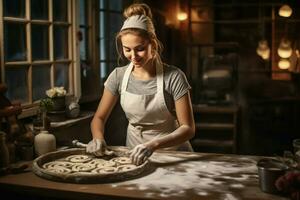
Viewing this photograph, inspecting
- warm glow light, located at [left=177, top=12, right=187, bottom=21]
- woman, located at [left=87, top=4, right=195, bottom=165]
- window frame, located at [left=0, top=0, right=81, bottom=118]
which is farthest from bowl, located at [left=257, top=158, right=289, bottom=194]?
warm glow light, located at [left=177, top=12, right=187, bottom=21]

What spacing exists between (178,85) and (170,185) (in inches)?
31.3

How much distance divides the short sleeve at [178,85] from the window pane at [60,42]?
1152mm

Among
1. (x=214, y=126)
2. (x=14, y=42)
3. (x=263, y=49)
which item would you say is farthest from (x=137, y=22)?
(x=263, y=49)

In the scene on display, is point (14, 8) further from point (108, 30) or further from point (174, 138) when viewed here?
point (108, 30)

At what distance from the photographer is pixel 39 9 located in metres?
3.02

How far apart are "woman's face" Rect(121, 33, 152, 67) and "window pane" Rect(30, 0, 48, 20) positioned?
901 mm

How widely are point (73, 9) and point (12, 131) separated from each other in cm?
144

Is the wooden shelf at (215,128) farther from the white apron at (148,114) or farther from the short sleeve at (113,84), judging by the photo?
the short sleeve at (113,84)

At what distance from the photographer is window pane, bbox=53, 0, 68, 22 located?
3.22 meters

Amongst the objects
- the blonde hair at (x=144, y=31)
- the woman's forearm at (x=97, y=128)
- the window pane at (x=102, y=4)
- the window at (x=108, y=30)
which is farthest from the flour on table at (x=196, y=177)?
the window pane at (x=102, y=4)

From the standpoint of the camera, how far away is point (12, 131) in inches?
87.5

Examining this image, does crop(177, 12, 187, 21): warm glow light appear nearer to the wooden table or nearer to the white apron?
the white apron

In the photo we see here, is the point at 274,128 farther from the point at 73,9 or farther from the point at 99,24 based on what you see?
the point at 73,9

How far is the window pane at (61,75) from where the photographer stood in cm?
324
